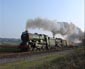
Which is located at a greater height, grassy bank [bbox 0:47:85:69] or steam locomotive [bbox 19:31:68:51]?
steam locomotive [bbox 19:31:68:51]

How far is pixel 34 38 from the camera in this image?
161 feet

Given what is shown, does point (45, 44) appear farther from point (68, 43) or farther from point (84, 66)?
point (84, 66)

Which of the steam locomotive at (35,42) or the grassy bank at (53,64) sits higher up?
the steam locomotive at (35,42)

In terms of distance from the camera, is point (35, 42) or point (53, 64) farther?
point (35, 42)

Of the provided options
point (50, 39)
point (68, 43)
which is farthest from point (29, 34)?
point (68, 43)

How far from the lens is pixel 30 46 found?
153 ft

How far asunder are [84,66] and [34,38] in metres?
28.7

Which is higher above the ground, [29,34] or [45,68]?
[29,34]

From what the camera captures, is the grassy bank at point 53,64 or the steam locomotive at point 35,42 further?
the steam locomotive at point 35,42

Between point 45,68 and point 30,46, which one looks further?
point 30,46

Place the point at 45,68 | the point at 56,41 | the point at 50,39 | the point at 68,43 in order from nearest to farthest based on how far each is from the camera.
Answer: the point at 45,68, the point at 50,39, the point at 56,41, the point at 68,43

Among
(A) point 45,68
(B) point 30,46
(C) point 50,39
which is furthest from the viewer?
(C) point 50,39

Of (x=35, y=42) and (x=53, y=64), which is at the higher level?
(x=35, y=42)

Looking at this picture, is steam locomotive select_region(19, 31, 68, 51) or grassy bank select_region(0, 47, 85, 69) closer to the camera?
grassy bank select_region(0, 47, 85, 69)
